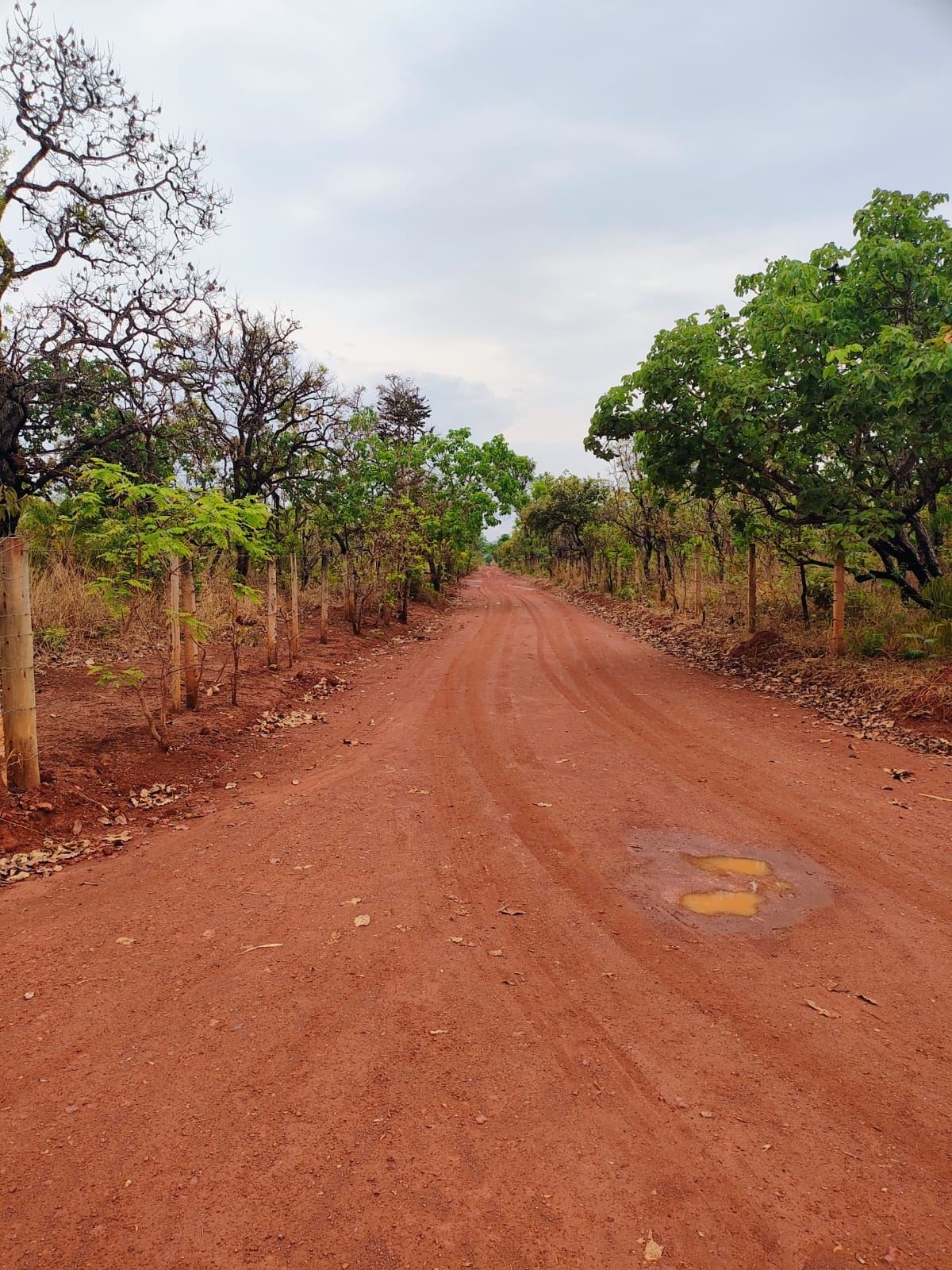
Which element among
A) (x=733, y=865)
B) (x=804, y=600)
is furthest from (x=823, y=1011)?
(x=804, y=600)

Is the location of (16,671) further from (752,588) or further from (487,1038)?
(752,588)

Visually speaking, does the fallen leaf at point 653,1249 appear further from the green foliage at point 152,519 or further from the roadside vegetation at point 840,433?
the roadside vegetation at point 840,433

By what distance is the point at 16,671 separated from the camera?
204 inches

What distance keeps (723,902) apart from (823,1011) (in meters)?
0.95

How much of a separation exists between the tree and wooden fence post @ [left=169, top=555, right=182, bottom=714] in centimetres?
724

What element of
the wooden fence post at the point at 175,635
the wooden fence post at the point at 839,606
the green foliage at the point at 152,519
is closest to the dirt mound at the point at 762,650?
the wooden fence post at the point at 839,606

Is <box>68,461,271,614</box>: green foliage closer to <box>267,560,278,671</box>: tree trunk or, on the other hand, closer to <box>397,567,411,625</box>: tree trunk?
<box>267,560,278,671</box>: tree trunk

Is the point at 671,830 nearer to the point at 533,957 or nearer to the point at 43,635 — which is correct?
the point at 533,957

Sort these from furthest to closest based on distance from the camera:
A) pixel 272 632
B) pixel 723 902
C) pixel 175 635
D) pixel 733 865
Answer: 1. pixel 272 632
2. pixel 175 635
3. pixel 733 865
4. pixel 723 902

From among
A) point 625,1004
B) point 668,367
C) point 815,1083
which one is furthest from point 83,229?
point 815,1083

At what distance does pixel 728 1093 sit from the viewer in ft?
8.61

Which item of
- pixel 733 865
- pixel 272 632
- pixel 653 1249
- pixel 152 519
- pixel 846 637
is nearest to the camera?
pixel 653 1249

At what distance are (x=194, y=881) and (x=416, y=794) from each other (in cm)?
193

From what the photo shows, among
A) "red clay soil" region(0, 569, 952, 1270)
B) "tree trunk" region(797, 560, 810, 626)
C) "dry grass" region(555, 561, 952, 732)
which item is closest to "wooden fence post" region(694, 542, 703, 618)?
"dry grass" region(555, 561, 952, 732)
